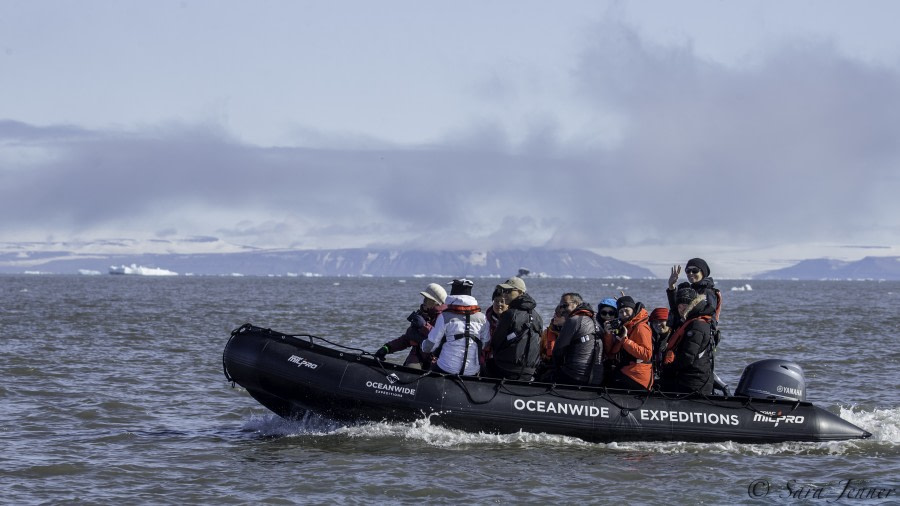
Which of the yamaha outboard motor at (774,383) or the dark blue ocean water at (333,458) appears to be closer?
the dark blue ocean water at (333,458)

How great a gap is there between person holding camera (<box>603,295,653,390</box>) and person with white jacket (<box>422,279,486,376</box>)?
1413 millimetres

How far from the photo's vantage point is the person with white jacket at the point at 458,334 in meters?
10.8

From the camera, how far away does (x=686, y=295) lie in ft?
35.3

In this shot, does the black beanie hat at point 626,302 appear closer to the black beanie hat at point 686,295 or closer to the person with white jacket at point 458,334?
the black beanie hat at point 686,295

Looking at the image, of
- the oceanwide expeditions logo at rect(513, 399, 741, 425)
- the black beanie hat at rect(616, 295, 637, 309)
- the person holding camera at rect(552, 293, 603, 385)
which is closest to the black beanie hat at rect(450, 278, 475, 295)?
the person holding camera at rect(552, 293, 603, 385)

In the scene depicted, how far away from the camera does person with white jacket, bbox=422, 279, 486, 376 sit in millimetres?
10836

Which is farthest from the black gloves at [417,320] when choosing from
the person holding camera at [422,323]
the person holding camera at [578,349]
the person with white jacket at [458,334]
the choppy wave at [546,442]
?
the person holding camera at [578,349]

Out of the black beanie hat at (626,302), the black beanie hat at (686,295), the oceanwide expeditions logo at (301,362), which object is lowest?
the oceanwide expeditions logo at (301,362)

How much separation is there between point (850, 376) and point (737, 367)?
2132 millimetres

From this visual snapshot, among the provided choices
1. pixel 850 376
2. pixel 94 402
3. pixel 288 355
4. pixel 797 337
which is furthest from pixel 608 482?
pixel 797 337

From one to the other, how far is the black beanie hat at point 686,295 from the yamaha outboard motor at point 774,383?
4.98ft

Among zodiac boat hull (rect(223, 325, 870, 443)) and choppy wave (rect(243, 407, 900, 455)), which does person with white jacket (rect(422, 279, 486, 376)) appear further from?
choppy wave (rect(243, 407, 900, 455))

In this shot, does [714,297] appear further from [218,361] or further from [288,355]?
[218,361]

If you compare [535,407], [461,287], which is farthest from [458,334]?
[535,407]
